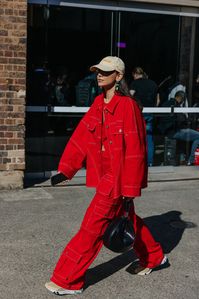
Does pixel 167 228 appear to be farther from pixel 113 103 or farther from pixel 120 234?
pixel 113 103

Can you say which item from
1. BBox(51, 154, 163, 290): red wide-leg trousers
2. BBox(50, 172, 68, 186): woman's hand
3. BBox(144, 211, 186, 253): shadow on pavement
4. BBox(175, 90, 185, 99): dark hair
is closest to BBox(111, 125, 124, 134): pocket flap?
BBox(51, 154, 163, 290): red wide-leg trousers

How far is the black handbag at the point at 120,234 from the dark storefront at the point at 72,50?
425cm

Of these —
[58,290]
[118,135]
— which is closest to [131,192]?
[118,135]

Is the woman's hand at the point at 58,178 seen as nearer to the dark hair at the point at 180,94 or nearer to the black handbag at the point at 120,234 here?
the black handbag at the point at 120,234

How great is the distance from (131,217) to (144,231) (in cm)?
19

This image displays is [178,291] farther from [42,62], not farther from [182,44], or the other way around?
[182,44]

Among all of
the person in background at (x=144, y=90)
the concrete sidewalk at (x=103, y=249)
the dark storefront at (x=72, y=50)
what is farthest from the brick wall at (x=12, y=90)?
the person in background at (x=144, y=90)

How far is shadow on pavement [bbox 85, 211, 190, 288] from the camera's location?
471cm

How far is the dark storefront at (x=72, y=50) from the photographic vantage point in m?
8.25

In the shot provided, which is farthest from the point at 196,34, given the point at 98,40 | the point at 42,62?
the point at 42,62

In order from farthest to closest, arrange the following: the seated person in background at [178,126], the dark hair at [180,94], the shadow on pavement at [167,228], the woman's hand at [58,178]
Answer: the dark hair at [180,94] < the seated person in background at [178,126] < the shadow on pavement at [167,228] < the woman's hand at [58,178]

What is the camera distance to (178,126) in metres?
9.80

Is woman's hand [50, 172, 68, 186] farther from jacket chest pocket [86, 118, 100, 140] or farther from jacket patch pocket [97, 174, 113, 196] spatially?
jacket chest pocket [86, 118, 100, 140]

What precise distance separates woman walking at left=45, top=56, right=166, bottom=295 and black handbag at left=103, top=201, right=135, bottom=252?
0.06 meters
